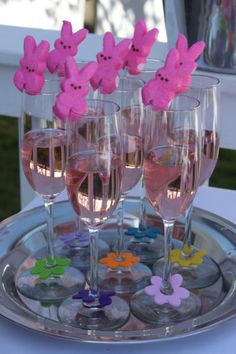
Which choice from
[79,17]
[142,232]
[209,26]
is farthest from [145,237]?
[79,17]

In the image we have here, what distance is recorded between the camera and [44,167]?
2.85 feet

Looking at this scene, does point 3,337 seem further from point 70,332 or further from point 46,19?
point 46,19

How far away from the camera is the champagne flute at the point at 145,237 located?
980mm

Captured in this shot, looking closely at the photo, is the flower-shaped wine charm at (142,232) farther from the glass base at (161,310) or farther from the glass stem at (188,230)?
the glass base at (161,310)

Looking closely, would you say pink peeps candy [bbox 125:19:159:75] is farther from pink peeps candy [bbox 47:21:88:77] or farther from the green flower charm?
the green flower charm

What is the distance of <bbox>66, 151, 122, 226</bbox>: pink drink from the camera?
0.77 metres

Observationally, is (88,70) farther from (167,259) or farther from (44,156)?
(167,259)

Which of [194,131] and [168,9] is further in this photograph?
[168,9]

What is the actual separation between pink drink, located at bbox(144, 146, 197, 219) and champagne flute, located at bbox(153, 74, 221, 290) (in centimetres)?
12

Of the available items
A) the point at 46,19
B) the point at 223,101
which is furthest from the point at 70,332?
the point at 46,19

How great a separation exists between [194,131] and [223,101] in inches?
27.7

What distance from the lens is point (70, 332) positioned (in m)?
0.76

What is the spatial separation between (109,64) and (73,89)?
12cm

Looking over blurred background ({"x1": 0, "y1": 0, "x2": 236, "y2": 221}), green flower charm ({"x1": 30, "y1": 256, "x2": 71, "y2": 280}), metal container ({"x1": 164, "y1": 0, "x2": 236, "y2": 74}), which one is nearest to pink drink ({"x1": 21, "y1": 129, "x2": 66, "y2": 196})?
green flower charm ({"x1": 30, "y1": 256, "x2": 71, "y2": 280})
